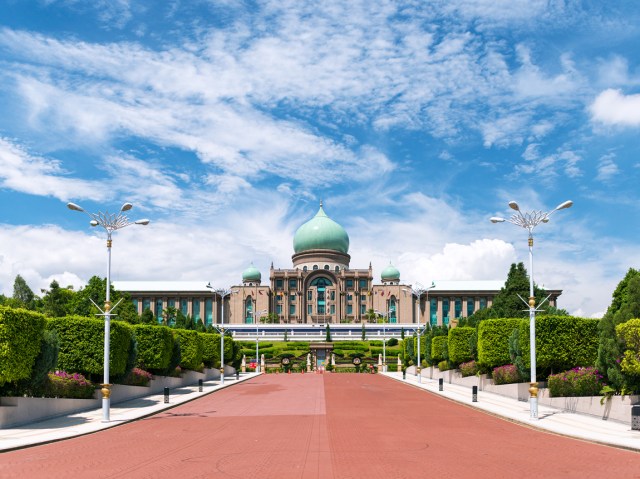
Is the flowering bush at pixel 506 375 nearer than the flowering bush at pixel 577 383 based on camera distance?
No

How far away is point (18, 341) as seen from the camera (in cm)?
2370

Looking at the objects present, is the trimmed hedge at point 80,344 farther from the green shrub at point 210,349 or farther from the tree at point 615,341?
the green shrub at point 210,349

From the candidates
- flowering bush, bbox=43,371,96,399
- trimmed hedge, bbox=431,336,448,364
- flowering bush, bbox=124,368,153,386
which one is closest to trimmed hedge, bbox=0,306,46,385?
flowering bush, bbox=43,371,96,399

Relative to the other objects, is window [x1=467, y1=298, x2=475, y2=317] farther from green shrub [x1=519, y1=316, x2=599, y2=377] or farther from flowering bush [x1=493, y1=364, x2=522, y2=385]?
green shrub [x1=519, y1=316, x2=599, y2=377]

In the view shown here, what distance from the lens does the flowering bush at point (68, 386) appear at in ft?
89.0

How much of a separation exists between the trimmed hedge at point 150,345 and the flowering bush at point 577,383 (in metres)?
22.7

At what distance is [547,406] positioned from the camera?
103ft

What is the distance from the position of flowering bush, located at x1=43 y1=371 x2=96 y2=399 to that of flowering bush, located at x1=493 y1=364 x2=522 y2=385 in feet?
74.7

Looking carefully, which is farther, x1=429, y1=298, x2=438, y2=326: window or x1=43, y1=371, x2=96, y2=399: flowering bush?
x1=429, y1=298, x2=438, y2=326: window

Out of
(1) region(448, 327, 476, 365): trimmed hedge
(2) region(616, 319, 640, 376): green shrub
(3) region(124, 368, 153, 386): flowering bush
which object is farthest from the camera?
(1) region(448, 327, 476, 365): trimmed hedge

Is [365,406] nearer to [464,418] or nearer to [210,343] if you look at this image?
[464,418]

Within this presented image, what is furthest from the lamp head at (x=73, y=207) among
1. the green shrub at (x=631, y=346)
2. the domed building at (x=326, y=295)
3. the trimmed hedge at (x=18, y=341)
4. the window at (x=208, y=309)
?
the window at (x=208, y=309)

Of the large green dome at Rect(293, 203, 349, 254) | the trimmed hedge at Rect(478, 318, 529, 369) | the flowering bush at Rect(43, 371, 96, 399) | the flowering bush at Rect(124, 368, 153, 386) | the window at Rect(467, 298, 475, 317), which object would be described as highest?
the large green dome at Rect(293, 203, 349, 254)

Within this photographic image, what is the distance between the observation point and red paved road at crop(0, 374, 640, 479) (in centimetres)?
1419
